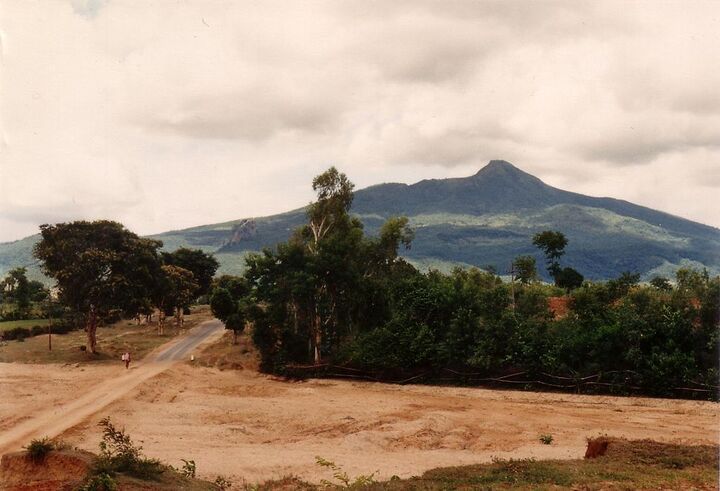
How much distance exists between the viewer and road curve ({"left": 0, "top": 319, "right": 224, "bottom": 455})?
2667 centimetres

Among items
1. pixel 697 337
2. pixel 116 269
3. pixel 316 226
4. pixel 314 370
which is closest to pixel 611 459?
pixel 697 337

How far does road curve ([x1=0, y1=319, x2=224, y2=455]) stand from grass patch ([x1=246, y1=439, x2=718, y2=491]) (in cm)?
1444

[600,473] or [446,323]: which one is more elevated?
[446,323]

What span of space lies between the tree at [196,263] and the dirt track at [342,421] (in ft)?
175

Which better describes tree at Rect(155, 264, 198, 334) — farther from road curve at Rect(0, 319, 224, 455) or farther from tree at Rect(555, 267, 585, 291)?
tree at Rect(555, 267, 585, 291)

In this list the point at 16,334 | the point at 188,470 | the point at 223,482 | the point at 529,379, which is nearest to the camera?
the point at 223,482

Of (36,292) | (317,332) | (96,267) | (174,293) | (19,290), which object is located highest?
(96,267)

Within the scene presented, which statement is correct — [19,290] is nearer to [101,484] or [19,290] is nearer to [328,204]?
[328,204]

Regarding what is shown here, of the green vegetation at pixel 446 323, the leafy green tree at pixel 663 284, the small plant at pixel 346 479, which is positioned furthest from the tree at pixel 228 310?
the leafy green tree at pixel 663 284

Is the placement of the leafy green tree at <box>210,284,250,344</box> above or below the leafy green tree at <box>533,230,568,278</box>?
below

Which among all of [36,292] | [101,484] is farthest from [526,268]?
[101,484]

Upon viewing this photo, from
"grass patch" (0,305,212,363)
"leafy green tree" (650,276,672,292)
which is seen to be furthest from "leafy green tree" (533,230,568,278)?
"grass patch" (0,305,212,363)

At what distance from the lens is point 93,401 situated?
34594 millimetres

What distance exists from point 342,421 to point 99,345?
38917 mm
